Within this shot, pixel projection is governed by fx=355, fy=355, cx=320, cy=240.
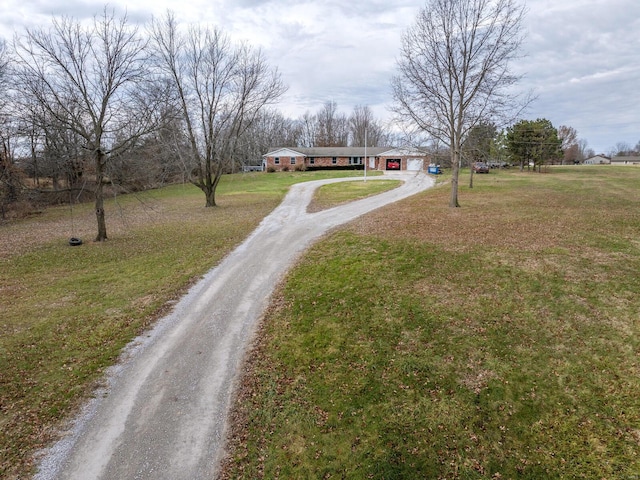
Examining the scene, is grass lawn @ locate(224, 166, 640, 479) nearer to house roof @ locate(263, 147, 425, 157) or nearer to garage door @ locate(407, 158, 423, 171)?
garage door @ locate(407, 158, 423, 171)

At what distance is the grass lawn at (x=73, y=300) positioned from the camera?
554 cm

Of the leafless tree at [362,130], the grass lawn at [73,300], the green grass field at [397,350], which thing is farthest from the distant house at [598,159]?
the grass lawn at [73,300]

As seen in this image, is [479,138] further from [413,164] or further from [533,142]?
[413,164]

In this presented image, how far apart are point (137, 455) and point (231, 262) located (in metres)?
7.98

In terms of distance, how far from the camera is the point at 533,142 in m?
46.0

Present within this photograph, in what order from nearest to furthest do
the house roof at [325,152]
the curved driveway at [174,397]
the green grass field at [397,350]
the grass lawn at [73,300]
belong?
1. the curved driveway at [174,397]
2. the green grass field at [397,350]
3. the grass lawn at [73,300]
4. the house roof at [325,152]

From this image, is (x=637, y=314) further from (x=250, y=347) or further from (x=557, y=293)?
(x=250, y=347)

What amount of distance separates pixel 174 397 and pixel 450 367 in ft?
15.5

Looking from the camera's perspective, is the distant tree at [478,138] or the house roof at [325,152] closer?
the distant tree at [478,138]

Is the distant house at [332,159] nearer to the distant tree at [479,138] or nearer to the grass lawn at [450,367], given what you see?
the distant tree at [479,138]

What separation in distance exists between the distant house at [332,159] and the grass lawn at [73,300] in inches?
1518

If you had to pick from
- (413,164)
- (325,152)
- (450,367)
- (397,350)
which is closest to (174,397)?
(397,350)

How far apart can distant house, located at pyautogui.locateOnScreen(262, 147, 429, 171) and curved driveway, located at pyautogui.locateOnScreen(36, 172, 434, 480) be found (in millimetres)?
48316

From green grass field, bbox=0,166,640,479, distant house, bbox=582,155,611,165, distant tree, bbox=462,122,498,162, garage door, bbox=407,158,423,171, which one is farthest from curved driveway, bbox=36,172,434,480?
distant house, bbox=582,155,611,165
